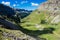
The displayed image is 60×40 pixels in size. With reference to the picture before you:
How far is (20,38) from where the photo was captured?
10231 centimetres

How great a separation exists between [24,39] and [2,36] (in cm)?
1697

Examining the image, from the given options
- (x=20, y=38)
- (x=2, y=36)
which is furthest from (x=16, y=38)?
(x=2, y=36)

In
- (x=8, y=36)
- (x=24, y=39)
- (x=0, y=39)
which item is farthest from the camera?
(x=24, y=39)

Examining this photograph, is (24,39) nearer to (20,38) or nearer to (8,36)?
(20,38)

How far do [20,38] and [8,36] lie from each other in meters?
7.70

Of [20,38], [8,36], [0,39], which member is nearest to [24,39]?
[20,38]

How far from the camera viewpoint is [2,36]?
93812mm

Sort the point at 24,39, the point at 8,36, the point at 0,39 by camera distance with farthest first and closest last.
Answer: the point at 24,39
the point at 8,36
the point at 0,39

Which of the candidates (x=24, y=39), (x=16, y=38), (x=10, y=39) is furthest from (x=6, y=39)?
(x=24, y=39)

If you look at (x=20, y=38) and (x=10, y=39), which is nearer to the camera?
(x=10, y=39)

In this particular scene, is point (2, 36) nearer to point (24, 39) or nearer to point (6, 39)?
point (6, 39)

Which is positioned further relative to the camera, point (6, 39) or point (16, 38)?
point (16, 38)

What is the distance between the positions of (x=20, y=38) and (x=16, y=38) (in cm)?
298

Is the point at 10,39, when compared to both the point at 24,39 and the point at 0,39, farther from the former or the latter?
the point at 24,39
